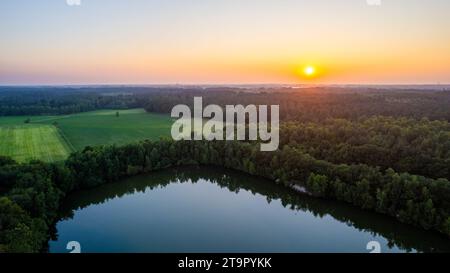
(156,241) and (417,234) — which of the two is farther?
(417,234)

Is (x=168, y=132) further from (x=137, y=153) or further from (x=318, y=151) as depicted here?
(x=318, y=151)

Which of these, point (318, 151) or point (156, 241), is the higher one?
point (318, 151)

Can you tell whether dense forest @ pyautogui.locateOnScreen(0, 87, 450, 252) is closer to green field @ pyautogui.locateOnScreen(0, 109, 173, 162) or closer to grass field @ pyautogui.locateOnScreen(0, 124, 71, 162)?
grass field @ pyautogui.locateOnScreen(0, 124, 71, 162)

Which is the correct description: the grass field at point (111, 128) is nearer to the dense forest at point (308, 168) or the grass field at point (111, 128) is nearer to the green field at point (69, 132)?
the green field at point (69, 132)

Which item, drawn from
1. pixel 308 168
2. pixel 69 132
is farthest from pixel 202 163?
→ pixel 69 132

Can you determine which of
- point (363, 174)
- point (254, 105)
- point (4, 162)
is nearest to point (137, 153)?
point (4, 162)

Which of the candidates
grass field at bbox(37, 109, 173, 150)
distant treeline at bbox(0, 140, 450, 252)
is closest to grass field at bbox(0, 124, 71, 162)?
grass field at bbox(37, 109, 173, 150)
